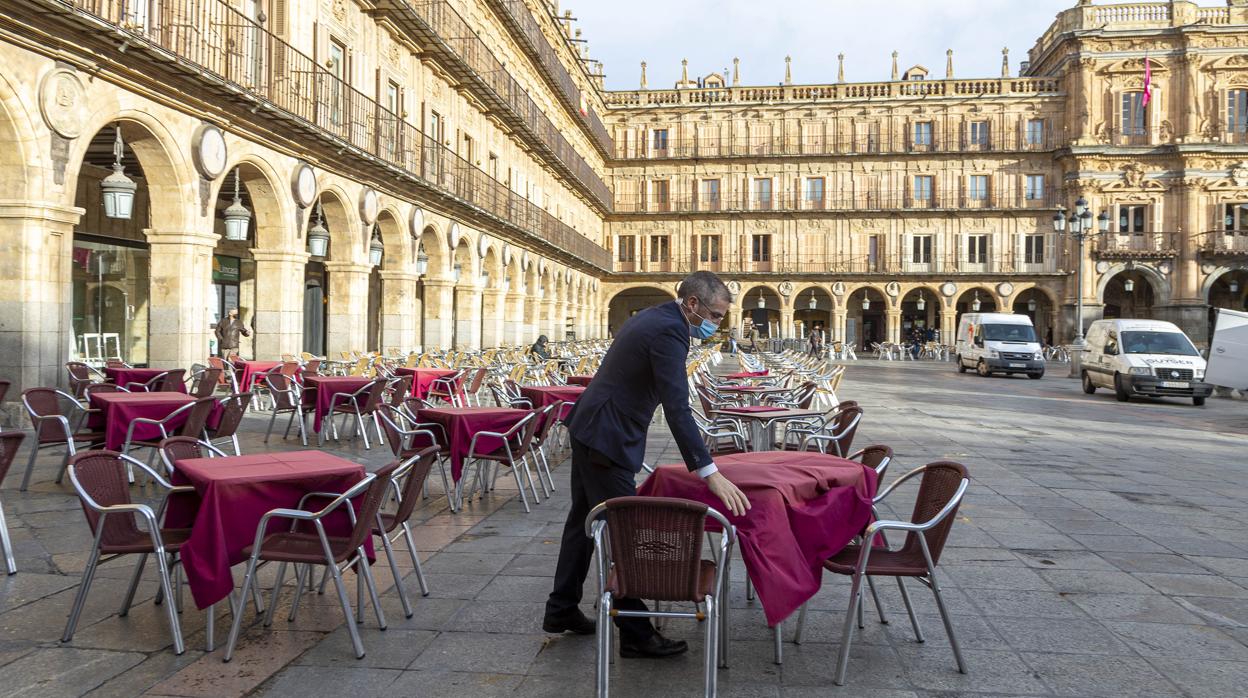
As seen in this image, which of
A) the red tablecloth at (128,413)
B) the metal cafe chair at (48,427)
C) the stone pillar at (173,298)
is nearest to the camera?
the metal cafe chair at (48,427)

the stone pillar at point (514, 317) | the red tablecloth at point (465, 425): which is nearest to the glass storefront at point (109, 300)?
the red tablecloth at point (465, 425)

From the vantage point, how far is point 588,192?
39469 mm

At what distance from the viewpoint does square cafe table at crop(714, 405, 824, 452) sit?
7.16 meters

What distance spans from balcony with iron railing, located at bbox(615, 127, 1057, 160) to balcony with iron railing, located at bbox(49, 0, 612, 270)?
973 inches

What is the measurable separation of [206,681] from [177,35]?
10.0m

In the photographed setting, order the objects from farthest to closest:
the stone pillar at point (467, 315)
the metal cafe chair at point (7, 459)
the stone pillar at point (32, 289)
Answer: the stone pillar at point (467, 315) → the stone pillar at point (32, 289) → the metal cafe chair at point (7, 459)

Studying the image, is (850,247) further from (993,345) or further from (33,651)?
(33,651)

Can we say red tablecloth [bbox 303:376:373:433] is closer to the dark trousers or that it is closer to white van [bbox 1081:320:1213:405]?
the dark trousers

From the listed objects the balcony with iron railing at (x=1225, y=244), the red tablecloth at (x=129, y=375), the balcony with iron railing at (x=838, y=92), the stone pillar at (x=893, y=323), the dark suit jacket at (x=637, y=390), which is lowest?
the red tablecloth at (x=129, y=375)

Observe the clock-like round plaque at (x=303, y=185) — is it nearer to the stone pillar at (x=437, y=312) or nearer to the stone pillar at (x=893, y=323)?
the stone pillar at (x=437, y=312)

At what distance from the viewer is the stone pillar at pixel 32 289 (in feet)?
29.7

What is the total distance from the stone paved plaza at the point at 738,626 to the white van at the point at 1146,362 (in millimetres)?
10941

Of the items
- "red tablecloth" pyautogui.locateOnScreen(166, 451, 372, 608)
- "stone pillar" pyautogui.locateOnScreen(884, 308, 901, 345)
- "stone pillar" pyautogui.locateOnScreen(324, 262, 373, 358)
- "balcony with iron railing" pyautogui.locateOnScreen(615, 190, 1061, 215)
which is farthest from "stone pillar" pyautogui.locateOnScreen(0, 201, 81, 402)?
"stone pillar" pyautogui.locateOnScreen(884, 308, 901, 345)

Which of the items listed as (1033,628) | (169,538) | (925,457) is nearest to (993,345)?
(925,457)
